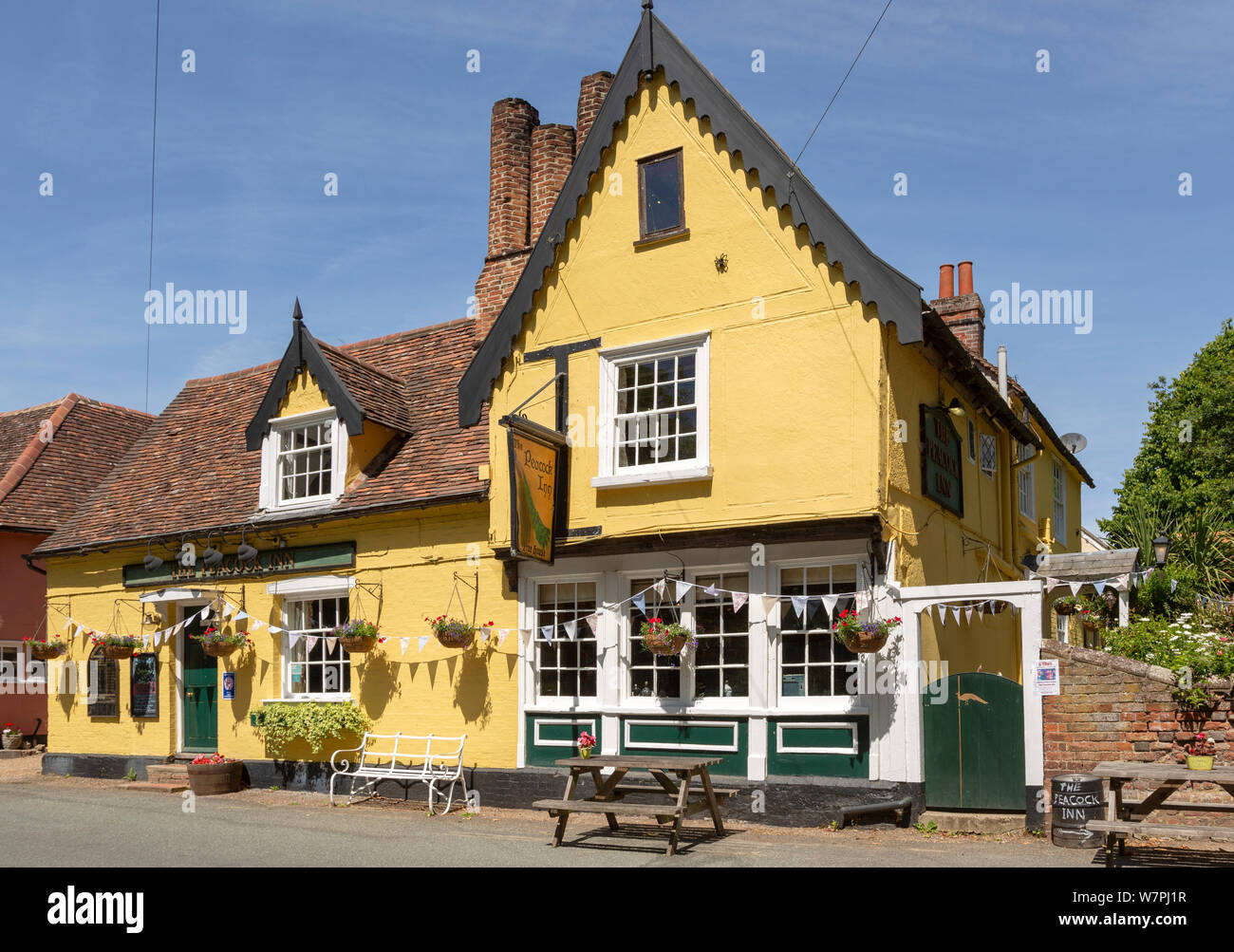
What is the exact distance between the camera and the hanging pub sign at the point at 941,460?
45.8ft

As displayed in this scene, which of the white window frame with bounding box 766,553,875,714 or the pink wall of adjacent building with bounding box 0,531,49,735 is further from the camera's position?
the pink wall of adjacent building with bounding box 0,531,49,735

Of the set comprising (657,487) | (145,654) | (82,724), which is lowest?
(82,724)

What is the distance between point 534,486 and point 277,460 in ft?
20.7

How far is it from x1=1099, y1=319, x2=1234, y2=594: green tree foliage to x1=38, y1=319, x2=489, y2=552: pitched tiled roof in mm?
21489

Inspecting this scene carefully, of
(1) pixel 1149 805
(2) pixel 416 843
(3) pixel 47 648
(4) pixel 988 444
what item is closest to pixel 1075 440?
(4) pixel 988 444

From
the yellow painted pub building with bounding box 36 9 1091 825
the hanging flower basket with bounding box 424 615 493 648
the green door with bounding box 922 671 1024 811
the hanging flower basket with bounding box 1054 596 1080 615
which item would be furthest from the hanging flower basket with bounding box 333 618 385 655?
the hanging flower basket with bounding box 1054 596 1080 615

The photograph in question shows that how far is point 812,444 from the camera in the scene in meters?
12.8

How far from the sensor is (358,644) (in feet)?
52.4

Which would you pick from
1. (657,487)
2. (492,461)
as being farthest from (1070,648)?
(492,461)

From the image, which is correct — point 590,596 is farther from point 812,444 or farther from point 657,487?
point 812,444

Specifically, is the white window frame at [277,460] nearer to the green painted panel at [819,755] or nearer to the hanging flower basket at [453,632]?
the hanging flower basket at [453,632]

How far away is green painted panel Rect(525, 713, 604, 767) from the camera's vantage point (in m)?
14.4

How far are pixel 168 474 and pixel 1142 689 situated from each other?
17164mm

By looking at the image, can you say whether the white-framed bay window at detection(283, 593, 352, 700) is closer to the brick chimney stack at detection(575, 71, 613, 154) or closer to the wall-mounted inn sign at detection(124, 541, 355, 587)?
the wall-mounted inn sign at detection(124, 541, 355, 587)
